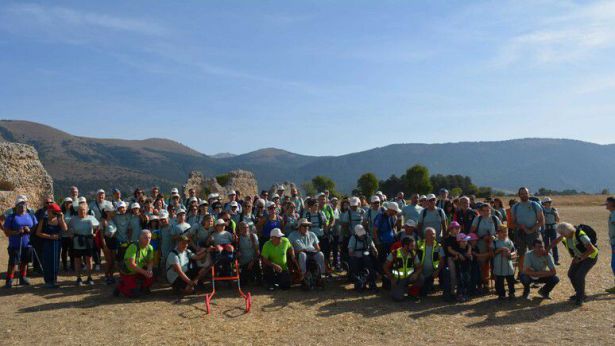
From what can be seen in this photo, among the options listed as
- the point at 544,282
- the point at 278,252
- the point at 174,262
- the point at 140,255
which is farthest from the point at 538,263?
the point at 140,255

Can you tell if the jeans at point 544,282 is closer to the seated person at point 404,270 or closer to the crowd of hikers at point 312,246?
the crowd of hikers at point 312,246

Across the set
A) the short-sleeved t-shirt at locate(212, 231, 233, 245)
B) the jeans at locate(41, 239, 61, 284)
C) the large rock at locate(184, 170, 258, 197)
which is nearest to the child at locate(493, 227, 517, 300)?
the short-sleeved t-shirt at locate(212, 231, 233, 245)

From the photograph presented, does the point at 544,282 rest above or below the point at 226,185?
below

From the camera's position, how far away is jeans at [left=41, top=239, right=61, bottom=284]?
9625mm

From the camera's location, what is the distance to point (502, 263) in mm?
8633

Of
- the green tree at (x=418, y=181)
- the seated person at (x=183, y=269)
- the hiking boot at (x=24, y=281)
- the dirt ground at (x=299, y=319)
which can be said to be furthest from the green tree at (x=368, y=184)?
the hiking boot at (x=24, y=281)

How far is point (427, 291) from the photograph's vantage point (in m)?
8.93

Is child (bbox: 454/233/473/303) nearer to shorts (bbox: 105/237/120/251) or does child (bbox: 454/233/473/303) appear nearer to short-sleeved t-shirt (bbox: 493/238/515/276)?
short-sleeved t-shirt (bbox: 493/238/515/276)

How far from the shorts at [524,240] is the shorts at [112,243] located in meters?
8.77

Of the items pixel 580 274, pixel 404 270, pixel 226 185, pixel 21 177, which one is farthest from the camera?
pixel 226 185

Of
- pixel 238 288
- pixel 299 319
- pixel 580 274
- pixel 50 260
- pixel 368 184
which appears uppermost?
pixel 368 184

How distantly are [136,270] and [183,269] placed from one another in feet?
2.84

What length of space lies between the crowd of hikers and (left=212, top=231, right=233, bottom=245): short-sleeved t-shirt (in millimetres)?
21

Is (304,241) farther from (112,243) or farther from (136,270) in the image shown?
(112,243)
